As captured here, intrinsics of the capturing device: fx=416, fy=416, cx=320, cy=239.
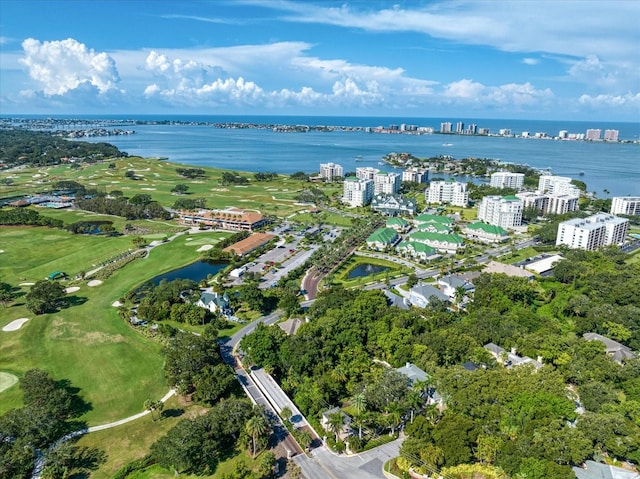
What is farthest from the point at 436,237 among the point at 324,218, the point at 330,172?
the point at 330,172

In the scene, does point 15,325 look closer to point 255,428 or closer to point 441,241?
point 255,428

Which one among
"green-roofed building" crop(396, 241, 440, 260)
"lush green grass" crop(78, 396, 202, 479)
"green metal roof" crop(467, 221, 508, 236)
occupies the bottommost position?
"lush green grass" crop(78, 396, 202, 479)

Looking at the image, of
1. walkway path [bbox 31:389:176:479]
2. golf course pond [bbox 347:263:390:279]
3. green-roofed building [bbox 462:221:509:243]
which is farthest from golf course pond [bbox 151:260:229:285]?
green-roofed building [bbox 462:221:509:243]

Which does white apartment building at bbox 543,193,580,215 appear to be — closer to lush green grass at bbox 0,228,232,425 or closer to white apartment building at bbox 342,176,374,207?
white apartment building at bbox 342,176,374,207

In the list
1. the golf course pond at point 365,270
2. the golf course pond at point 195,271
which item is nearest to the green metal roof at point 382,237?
the golf course pond at point 365,270

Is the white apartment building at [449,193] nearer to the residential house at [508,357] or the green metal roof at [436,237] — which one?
the green metal roof at [436,237]

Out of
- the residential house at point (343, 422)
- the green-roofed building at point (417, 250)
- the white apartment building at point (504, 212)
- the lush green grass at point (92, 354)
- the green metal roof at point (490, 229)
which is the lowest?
the lush green grass at point (92, 354)
